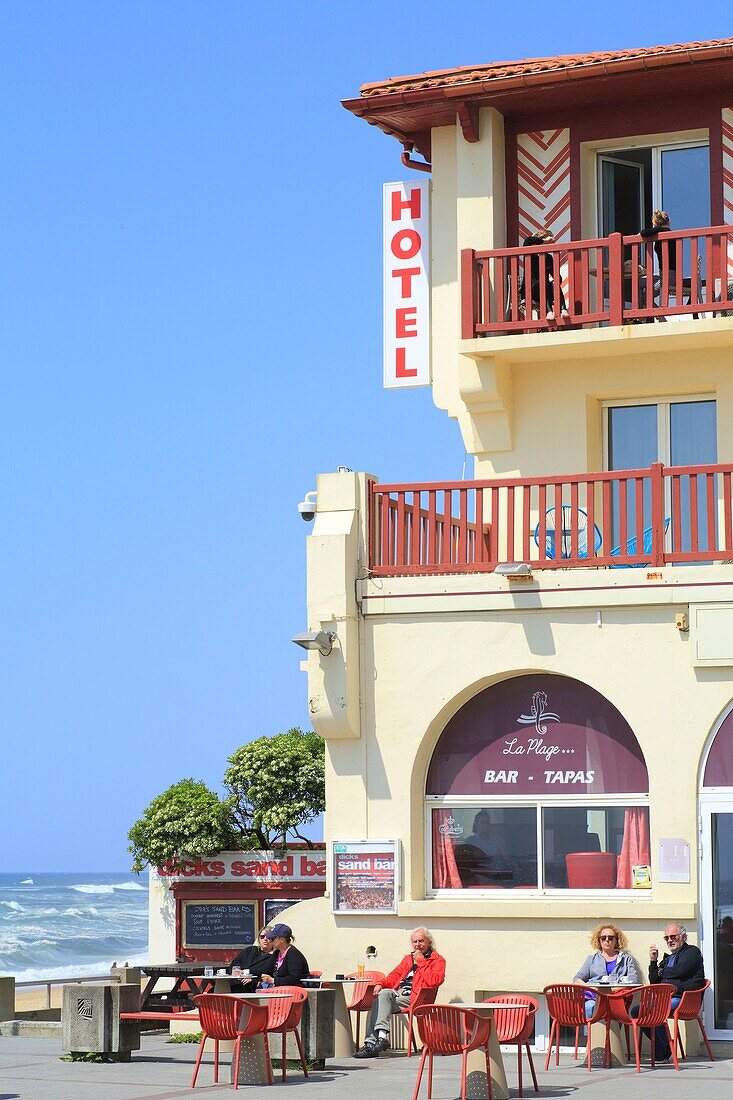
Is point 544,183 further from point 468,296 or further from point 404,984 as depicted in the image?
point 404,984

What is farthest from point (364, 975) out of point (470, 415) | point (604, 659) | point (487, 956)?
point (470, 415)

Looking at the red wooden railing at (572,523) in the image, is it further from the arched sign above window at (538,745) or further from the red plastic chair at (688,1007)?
the red plastic chair at (688,1007)

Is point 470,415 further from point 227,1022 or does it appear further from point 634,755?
point 227,1022

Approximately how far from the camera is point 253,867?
26.5m

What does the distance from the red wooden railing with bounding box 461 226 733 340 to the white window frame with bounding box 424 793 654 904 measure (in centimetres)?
530

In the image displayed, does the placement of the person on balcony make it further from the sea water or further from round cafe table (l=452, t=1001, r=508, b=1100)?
the sea water

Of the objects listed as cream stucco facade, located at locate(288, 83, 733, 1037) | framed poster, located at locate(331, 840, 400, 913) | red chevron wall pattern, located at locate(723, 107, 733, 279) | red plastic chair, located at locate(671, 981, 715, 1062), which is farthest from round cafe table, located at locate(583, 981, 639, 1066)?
red chevron wall pattern, located at locate(723, 107, 733, 279)

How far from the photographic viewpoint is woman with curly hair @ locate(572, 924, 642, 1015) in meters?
17.0

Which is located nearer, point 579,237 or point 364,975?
point 364,975

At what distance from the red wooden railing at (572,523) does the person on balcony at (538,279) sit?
226cm

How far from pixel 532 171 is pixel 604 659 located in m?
6.80

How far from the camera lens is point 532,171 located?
21859 mm

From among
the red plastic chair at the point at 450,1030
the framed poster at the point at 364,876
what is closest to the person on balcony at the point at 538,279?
the framed poster at the point at 364,876

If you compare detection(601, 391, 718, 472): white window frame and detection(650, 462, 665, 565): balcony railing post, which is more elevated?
detection(601, 391, 718, 472): white window frame
